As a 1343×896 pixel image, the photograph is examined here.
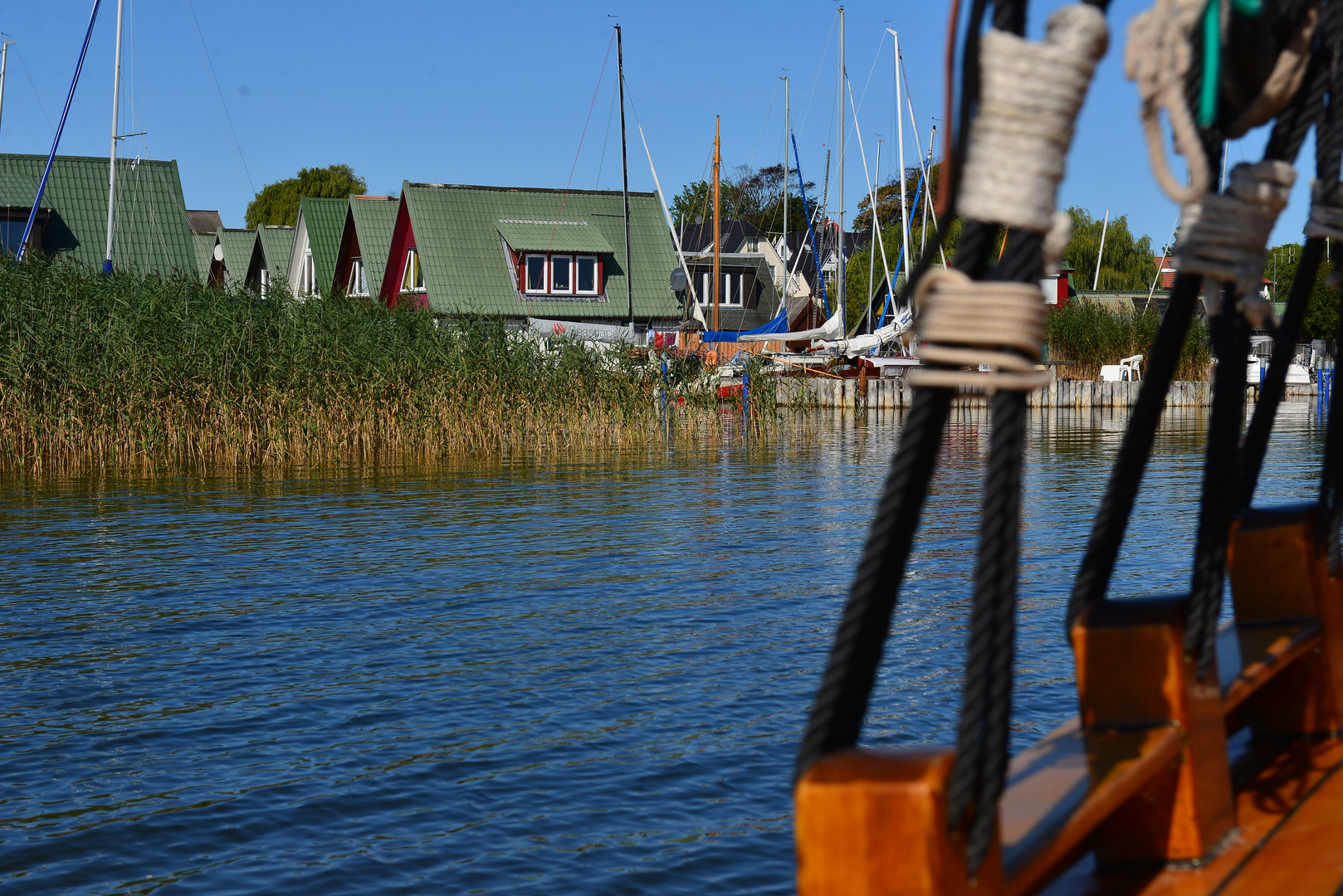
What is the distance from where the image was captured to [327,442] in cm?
2153

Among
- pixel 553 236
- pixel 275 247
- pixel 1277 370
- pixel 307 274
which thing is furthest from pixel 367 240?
pixel 1277 370

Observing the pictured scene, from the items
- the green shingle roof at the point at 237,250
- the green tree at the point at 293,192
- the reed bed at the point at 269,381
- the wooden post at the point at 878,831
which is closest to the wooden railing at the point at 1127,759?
the wooden post at the point at 878,831

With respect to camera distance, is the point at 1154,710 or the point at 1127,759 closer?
the point at 1127,759

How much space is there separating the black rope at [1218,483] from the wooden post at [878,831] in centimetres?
107

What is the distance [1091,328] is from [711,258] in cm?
1727

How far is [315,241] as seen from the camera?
50531 millimetres

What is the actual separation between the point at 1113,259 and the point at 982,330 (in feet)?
295

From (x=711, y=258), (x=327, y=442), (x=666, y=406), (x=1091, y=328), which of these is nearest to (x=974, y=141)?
(x=327, y=442)

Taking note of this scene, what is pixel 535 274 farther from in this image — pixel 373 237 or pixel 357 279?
pixel 357 279

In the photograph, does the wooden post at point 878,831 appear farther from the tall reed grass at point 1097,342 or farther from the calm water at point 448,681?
the tall reed grass at point 1097,342

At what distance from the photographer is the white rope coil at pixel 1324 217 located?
10.5 feet

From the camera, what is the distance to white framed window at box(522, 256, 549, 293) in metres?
45.9

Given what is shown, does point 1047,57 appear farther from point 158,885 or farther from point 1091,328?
point 1091,328

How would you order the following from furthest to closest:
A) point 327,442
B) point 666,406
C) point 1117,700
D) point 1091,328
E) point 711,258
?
1. point 711,258
2. point 1091,328
3. point 666,406
4. point 327,442
5. point 1117,700
